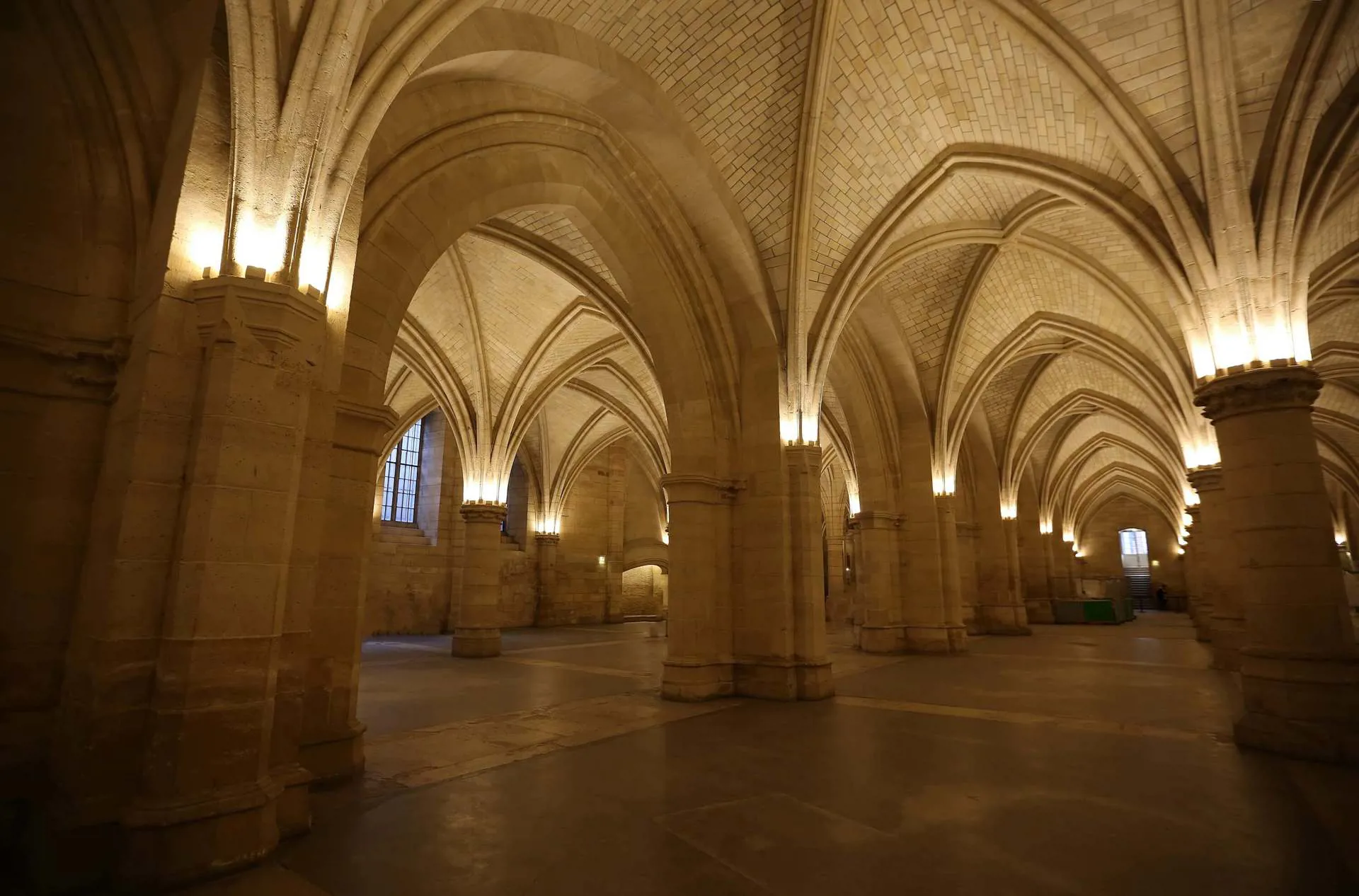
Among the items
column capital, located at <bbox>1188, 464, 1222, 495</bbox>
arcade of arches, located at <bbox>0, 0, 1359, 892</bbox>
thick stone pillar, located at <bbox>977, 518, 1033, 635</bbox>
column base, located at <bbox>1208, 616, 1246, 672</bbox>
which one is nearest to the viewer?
arcade of arches, located at <bbox>0, 0, 1359, 892</bbox>

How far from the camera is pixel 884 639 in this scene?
543 inches

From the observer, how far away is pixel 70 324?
4227mm

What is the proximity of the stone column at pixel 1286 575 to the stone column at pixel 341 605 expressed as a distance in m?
7.70

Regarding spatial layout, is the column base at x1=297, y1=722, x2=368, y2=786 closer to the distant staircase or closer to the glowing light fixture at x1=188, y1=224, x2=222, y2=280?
the glowing light fixture at x1=188, y1=224, x2=222, y2=280

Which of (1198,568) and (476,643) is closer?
(476,643)

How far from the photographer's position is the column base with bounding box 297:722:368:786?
4746 millimetres

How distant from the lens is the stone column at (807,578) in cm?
872

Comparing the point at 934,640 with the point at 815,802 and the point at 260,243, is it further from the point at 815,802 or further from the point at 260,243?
the point at 260,243

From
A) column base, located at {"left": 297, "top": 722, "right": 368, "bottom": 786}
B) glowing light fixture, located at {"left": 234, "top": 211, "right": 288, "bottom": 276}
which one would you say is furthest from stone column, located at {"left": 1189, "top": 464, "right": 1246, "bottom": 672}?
glowing light fixture, located at {"left": 234, "top": 211, "right": 288, "bottom": 276}

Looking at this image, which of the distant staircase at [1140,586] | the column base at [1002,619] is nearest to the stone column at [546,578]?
the column base at [1002,619]

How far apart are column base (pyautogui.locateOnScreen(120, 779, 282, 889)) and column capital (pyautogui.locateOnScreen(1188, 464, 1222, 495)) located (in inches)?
590

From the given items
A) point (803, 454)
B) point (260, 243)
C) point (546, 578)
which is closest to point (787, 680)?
point (803, 454)

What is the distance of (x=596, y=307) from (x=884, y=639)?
891 centimetres

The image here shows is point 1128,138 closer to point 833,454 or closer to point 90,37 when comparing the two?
point 90,37
